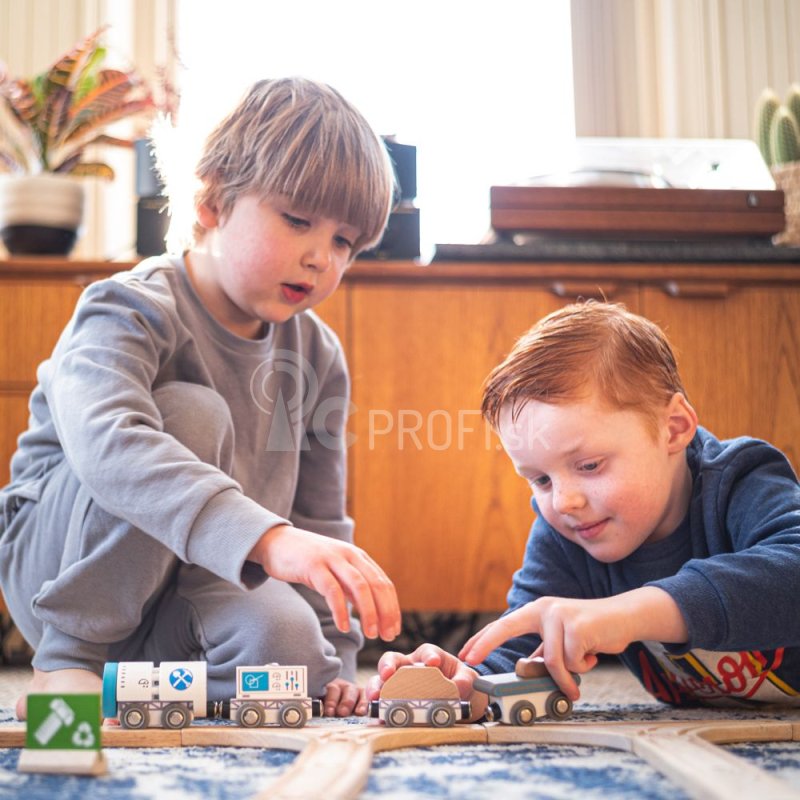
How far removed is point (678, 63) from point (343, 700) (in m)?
1.76

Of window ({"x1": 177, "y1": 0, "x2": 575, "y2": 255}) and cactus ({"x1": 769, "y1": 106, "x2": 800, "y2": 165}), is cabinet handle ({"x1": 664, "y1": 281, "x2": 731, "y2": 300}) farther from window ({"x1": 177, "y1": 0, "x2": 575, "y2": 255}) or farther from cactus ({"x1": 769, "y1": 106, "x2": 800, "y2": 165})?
window ({"x1": 177, "y1": 0, "x2": 575, "y2": 255})

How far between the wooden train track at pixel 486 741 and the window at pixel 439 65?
5.19 ft

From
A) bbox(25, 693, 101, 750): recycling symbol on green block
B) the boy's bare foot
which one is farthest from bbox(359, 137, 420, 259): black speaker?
bbox(25, 693, 101, 750): recycling symbol on green block

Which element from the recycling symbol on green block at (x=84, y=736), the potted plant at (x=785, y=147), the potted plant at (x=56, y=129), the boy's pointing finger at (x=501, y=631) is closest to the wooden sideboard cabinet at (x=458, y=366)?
the potted plant at (x=56, y=129)

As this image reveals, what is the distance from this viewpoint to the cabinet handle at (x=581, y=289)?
175 cm

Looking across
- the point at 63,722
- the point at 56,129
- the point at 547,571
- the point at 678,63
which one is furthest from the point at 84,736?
the point at 678,63

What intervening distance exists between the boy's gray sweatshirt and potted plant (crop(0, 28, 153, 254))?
1.81 feet

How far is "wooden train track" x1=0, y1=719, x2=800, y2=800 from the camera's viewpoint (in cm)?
64

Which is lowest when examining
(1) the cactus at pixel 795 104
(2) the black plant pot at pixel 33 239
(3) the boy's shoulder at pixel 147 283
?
(3) the boy's shoulder at pixel 147 283

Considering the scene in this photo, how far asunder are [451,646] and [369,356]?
0.48m

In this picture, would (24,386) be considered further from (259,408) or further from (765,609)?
(765,609)

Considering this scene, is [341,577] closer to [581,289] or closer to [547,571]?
[547,571]

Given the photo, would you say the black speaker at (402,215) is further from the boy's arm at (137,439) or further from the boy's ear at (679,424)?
the boy's ear at (679,424)

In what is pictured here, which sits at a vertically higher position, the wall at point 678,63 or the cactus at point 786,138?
the wall at point 678,63
